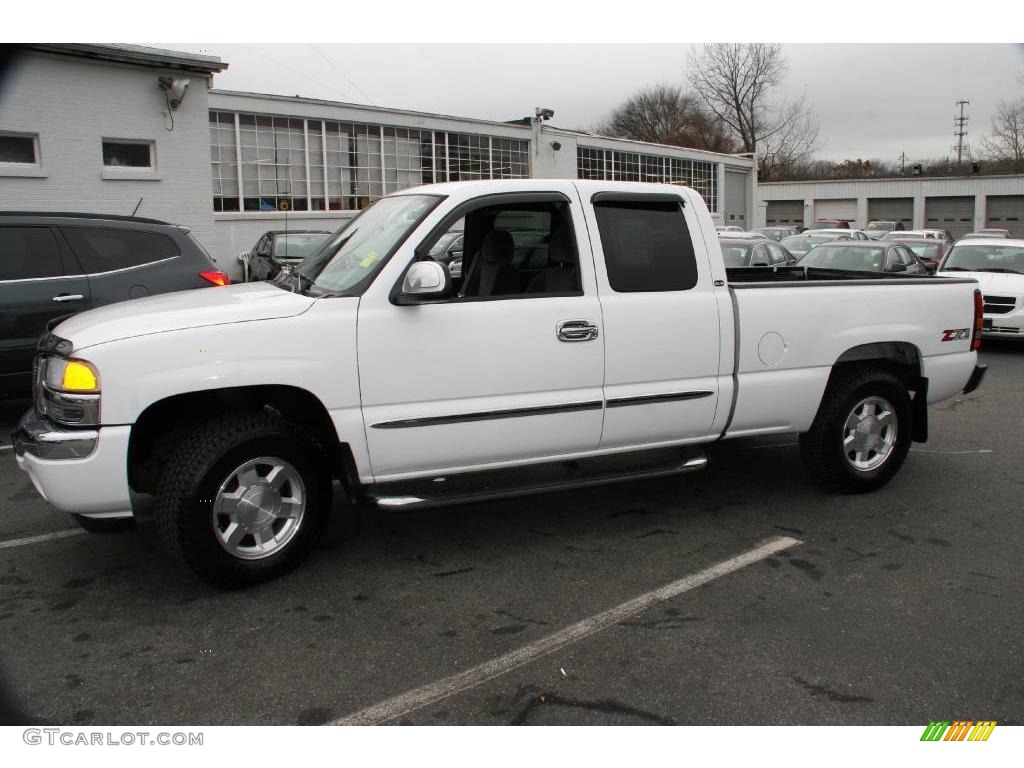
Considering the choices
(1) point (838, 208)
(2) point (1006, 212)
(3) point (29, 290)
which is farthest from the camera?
(1) point (838, 208)

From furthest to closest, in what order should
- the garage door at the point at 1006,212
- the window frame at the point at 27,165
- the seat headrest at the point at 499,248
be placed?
the garage door at the point at 1006,212 → the window frame at the point at 27,165 → the seat headrest at the point at 499,248

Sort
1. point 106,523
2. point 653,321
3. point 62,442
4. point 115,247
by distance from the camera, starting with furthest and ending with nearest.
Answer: point 115,247, point 653,321, point 106,523, point 62,442

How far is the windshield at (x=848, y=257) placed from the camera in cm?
1538

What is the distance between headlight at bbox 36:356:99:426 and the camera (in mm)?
3889

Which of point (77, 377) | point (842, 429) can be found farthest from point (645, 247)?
point (77, 377)

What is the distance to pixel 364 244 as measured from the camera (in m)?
4.75

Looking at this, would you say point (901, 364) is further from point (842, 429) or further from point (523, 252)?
point (523, 252)

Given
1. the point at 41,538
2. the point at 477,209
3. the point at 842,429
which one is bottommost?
the point at 41,538

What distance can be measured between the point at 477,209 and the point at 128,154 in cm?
1367

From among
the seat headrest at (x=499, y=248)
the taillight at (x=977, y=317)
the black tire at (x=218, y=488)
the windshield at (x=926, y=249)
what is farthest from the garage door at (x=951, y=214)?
the black tire at (x=218, y=488)

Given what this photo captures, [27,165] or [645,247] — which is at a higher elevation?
[27,165]

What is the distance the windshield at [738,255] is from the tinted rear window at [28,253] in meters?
10.6

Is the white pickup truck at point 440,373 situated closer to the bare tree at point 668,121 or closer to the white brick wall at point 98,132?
the white brick wall at point 98,132

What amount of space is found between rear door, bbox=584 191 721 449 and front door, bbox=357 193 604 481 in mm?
112
